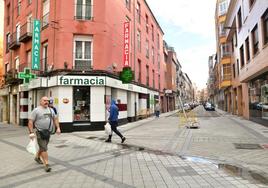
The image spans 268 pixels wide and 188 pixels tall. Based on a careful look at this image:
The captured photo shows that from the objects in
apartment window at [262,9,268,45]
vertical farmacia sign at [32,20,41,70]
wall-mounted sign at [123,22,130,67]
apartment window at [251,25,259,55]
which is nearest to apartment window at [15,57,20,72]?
vertical farmacia sign at [32,20,41,70]

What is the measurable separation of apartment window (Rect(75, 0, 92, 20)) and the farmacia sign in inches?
162

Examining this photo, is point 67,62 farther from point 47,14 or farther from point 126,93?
point 126,93

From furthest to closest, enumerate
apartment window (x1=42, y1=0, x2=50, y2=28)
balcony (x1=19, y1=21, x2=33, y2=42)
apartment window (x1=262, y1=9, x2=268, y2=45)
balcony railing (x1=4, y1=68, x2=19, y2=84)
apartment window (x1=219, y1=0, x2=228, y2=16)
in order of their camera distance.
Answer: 1. apartment window (x1=219, y1=0, x2=228, y2=16)
2. balcony railing (x1=4, y1=68, x2=19, y2=84)
3. balcony (x1=19, y1=21, x2=33, y2=42)
4. apartment window (x1=42, y1=0, x2=50, y2=28)
5. apartment window (x1=262, y1=9, x2=268, y2=45)

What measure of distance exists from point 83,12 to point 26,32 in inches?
245

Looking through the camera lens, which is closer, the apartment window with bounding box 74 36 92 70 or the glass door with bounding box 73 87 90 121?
the glass door with bounding box 73 87 90 121

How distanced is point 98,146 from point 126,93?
36.8ft

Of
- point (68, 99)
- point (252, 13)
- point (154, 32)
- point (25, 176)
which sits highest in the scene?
point (154, 32)

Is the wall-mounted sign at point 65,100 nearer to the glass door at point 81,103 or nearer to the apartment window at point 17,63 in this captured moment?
the glass door at point 81,103

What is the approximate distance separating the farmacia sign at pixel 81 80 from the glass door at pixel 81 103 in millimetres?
570

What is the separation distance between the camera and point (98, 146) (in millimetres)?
10523

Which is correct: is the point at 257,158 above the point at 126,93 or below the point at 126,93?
below

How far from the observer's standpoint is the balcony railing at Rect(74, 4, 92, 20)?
1698cm

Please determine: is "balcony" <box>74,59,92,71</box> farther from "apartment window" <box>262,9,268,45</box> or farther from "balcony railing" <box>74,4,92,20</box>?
"apartment window" <box>262,9,268,45</box>

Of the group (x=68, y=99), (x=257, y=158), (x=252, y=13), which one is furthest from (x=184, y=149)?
(x=252, y=13)
